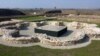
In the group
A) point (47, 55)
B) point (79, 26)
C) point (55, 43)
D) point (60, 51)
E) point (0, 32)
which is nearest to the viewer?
point (47, 55)

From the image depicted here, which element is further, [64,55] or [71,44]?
[71,44]

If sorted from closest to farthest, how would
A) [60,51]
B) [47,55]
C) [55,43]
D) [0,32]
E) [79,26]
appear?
[47,55]
[60,51]
[55,43]
[0,32]
[79,26]

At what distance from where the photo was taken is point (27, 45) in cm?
1170

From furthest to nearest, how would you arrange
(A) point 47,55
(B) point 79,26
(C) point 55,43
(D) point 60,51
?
(B) point 79,26
(C) point 55,43
(D) point 60,51
(A) point 47,55

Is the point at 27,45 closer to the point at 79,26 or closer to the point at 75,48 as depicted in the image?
the point at 75,48

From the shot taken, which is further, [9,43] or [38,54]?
[9,43]

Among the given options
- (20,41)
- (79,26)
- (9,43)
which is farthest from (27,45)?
(79,26)

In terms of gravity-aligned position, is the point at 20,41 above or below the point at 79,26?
above

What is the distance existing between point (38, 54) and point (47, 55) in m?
0.58

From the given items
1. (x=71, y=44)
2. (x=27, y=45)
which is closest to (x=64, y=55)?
(x=71, y=44)

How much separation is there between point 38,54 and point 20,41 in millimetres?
2825

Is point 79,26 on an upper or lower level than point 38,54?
lower

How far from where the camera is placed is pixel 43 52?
33.5ft

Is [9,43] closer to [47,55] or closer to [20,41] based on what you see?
[20,41]
